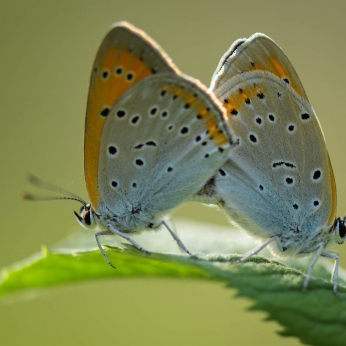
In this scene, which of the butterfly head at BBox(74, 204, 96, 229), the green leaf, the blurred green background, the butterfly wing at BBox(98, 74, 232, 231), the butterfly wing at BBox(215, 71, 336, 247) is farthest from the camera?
the blurred green background

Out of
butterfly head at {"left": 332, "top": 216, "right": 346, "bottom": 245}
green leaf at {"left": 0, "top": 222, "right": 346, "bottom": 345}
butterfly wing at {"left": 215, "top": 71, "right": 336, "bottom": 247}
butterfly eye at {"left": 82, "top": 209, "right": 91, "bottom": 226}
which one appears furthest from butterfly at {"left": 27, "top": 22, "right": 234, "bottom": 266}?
butterfly head at {"left": 332, "top": 216, "right": 346, "bottom": 245}

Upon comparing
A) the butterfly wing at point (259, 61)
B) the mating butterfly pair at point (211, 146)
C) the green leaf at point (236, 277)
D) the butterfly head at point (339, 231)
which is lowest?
the green leaf at point (236, 277)

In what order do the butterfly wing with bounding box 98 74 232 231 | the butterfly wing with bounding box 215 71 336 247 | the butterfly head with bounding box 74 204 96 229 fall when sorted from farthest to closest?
1. the butterfly head with bounding box 74 204 96 229
2. the butterfly wing with bounding box 98 74 232 231
3. the butterfly wing with bounding box 215 71 336 247

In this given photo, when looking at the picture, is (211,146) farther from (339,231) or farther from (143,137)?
(339,231)

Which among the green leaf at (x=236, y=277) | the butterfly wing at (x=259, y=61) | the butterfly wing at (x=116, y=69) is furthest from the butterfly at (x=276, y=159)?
the butterfly wing at (x=116, y=69)

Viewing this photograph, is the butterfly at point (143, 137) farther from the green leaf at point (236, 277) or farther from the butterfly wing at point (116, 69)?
the green leaf at point (236, 277)

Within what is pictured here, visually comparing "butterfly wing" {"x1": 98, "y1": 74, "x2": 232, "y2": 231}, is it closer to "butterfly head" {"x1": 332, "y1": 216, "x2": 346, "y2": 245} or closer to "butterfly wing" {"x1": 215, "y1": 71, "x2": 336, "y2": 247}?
"butterfly wing" {"x1": 215, "y1": 71, "x2": 336, "y2": 247}

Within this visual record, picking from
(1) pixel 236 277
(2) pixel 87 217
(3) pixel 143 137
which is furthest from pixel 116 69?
(1) pixel 236 277
